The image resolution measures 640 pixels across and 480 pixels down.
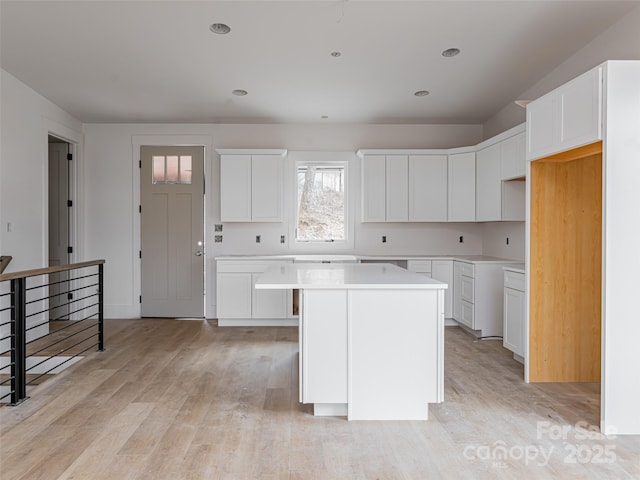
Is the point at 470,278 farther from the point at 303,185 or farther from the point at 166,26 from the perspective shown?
the point at 166,26

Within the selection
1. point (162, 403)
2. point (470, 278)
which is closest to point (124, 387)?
point (162, 403)

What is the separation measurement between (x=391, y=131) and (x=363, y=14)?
9.48 feet

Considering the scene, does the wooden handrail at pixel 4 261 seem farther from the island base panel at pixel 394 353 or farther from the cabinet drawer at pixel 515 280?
the cabinet drawer at pixel 515 280

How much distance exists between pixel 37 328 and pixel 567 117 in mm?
5366

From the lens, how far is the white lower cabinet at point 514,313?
3553 mm

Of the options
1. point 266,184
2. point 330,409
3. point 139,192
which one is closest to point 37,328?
point 139,192

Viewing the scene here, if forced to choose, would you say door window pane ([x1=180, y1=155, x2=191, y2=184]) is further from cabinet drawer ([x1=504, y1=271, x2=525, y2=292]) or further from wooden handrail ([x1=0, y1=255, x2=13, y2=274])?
cabinet drawer ([x1=504, y1=271, x2=525, y2=292])

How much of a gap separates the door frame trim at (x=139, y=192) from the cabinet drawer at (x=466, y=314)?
3.24 metres

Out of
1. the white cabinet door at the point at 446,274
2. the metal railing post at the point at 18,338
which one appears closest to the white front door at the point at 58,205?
the metal railing post at the point at 18,338

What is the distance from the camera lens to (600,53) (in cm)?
313

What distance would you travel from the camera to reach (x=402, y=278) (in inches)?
110

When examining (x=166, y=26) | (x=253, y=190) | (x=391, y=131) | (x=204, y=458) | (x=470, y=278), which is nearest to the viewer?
(x=204, y=458)

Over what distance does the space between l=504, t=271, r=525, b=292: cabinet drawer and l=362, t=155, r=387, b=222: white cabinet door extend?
1880mm

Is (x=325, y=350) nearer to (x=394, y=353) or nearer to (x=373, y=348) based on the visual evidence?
(x=373, y=348)
